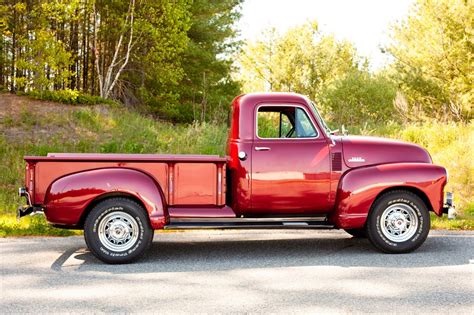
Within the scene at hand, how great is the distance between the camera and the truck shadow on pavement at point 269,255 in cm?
804

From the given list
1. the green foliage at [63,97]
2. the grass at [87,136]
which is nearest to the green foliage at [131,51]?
the green foliage at [63,97]

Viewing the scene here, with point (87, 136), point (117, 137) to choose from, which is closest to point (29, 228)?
point (87, 136)

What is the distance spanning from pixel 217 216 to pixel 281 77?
48.9m

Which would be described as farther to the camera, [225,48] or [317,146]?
[225,48]

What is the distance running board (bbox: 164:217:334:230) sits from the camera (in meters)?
8.26

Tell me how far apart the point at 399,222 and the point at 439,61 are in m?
30.5

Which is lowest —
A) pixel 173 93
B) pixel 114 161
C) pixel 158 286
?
pixel 158 286

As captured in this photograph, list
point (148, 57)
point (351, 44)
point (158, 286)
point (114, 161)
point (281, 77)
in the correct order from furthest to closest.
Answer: point (351, 44) < point (281, 77) < point (148, 57) < point (114, 161) < point (158, 286)

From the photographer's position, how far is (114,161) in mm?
8109

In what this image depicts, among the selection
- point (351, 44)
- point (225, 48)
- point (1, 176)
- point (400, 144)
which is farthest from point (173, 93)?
point (351, 44)

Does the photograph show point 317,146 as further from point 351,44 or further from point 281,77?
point 351,44

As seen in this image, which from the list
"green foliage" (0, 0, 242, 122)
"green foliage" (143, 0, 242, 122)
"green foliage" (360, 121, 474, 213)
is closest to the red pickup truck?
"green foliage" (360, 121, 474, 213)

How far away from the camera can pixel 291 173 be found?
849 cm

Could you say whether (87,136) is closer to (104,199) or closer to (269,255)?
(104,199)
